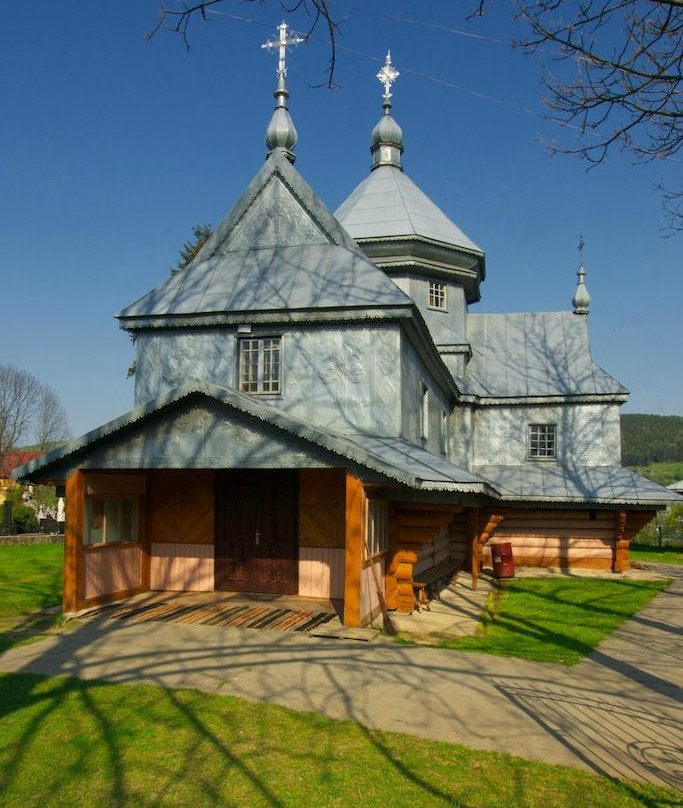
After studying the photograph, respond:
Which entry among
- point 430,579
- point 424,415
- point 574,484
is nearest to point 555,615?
point 430,579

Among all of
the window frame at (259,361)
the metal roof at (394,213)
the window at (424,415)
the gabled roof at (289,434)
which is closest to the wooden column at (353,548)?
the gabled roof at (289,434)

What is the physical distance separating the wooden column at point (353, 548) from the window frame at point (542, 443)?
1420cm

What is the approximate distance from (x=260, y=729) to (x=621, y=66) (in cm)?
691

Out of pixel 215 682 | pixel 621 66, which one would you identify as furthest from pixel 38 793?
pixel 621 66

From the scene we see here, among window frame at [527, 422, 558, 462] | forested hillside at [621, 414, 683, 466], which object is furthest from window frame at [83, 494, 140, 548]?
forested hillside at [621, 414, 683, 466]

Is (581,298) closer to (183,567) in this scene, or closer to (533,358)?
(533,358)

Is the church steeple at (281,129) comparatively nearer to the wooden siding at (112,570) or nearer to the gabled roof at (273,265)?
the gabled roof at (273,265)

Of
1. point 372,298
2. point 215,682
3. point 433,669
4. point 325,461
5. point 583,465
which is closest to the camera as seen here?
point 215,682

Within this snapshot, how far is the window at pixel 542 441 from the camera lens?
76.7 feet

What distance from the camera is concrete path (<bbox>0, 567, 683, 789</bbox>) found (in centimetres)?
630

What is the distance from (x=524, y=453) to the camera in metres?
23.5

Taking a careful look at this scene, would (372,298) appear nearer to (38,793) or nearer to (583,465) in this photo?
(38,793)

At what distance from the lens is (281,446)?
35.9ft

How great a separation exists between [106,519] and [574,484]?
14575 millimetres
